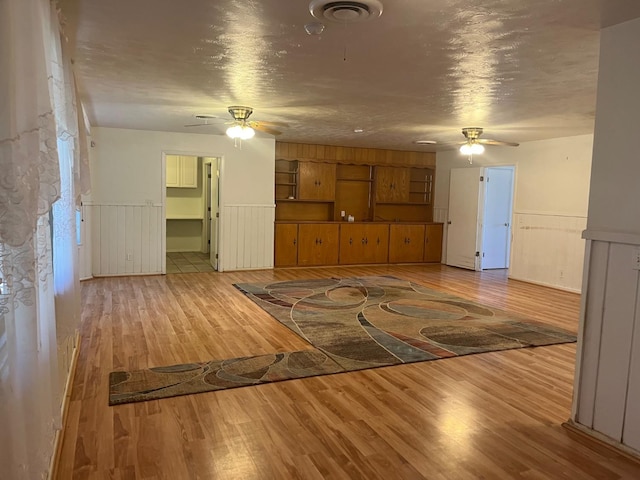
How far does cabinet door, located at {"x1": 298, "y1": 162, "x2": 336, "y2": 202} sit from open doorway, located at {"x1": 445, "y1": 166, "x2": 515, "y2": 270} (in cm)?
247

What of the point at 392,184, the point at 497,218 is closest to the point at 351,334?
the point at 392,184

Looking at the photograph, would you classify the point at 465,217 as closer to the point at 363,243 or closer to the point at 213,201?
the point at 363,243

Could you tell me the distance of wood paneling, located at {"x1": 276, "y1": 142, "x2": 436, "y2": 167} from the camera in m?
8.52

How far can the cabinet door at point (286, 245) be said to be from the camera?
833 cm

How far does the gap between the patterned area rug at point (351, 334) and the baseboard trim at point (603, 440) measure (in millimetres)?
1244

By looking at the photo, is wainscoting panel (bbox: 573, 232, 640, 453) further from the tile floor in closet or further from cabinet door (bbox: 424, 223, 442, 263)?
cabinet door (bbox: 424, 223, 442, 263)

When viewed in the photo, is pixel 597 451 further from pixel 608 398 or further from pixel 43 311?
pixel 43 311

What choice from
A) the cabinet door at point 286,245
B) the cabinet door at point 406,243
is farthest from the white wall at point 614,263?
the cabinet door at point 406,243

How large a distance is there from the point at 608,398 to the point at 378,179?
279 inches

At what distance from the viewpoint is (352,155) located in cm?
905

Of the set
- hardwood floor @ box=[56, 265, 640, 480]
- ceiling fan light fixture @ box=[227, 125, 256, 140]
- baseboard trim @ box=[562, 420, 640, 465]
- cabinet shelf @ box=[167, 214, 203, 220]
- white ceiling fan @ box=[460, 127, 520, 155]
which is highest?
white ceiling fan @ box=[460, 127, 520, 155]

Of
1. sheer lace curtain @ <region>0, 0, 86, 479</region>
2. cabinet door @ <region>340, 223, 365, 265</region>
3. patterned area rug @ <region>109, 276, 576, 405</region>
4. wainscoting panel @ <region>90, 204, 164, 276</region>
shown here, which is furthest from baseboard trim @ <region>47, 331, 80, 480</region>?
cabinet door @ <region>340, 223, 365, 265</region>

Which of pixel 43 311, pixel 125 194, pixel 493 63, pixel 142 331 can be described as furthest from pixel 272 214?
pixel 43 311

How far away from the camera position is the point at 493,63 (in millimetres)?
3293
